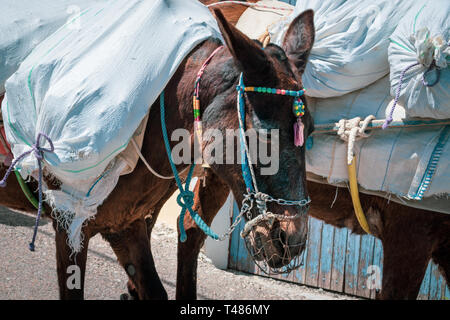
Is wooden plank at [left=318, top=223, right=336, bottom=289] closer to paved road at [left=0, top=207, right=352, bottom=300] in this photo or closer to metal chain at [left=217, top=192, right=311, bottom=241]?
paved road at [left=0, top=207, right=352, bottom=300]

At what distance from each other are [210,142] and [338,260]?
2.97m

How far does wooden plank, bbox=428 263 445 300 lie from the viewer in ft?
15.0

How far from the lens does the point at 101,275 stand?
15.6 ft

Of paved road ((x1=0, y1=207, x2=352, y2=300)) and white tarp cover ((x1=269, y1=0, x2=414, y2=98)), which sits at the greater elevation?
white tarp cover ((x1=269, y1=0, x2=414, y2=98))

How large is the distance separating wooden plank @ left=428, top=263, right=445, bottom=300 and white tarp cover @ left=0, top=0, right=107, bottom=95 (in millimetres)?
3451

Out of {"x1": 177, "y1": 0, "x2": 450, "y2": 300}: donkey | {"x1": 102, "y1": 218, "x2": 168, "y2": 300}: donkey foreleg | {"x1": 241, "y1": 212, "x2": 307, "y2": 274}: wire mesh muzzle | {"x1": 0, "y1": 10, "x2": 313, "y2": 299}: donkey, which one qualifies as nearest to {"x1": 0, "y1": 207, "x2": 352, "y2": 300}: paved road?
{"x1": 102, "y1": 218, "x2": 168, "y2": 300}: donkey foreleg

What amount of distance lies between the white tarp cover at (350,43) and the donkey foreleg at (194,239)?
3.55 ft

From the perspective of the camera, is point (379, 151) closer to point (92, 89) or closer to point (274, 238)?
point (274, 238)

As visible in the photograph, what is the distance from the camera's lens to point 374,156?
10.1 ft

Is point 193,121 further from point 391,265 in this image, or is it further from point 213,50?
point 391,265

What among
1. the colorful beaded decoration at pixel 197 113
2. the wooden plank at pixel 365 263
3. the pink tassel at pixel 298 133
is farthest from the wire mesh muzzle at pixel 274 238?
the wooden plank at pixel 365 263

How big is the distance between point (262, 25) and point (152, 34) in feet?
3.90

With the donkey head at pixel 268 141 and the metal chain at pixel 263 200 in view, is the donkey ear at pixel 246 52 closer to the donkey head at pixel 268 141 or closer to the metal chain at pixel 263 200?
the donkey head at pixel 268 141

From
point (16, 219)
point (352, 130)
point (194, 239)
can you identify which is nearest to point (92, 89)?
point (352, 130)
